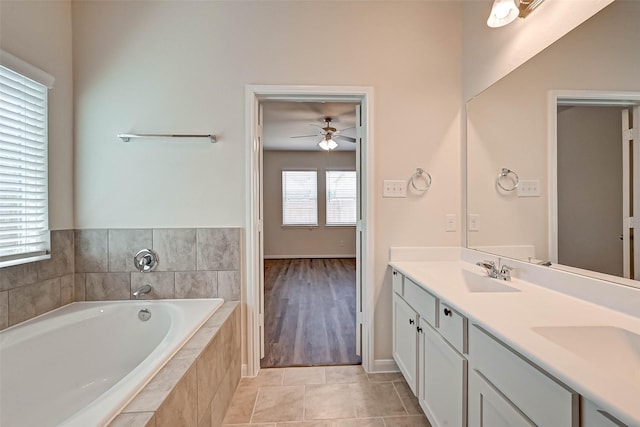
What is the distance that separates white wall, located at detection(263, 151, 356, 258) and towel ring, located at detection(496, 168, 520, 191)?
4.92m

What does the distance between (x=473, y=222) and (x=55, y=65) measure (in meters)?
2.99

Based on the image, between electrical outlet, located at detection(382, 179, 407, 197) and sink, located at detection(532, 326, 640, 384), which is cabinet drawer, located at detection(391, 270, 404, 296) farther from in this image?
sink, located at detection(532, 326, 640, 384)

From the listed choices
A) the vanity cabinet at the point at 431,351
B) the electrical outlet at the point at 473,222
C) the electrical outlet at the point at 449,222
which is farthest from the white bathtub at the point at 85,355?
the electrical outlet at the point at 473,222

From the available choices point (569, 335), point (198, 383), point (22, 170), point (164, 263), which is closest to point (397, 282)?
point (569, 335)

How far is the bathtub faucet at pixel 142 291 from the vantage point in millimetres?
1907

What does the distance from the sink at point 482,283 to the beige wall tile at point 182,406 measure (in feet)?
5.10

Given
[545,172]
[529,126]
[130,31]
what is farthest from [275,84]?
[545,172]

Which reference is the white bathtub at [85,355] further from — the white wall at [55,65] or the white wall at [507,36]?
the white wall at [507,36]

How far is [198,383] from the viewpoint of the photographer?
4.16 ft

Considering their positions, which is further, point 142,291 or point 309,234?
point 309,234

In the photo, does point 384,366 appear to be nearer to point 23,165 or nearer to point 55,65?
point 23,165

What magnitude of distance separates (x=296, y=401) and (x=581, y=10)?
8.09ft

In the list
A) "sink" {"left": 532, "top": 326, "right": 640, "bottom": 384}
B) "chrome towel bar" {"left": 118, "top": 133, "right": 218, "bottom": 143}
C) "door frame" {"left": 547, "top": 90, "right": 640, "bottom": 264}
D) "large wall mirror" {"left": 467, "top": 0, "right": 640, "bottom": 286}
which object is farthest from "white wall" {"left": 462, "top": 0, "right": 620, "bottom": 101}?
"chrome towel bar" {"left": 118, "top": 133, "right": 218, "bottom": 143}

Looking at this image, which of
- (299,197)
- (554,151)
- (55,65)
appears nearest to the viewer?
(554,151)
